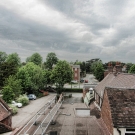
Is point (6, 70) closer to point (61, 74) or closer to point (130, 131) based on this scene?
point (61, 74)

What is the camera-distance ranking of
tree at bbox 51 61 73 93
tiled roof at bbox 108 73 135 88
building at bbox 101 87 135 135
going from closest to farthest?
building at bbox 101 87 135 135 → tiled roof at bbox 108 73 135 88 → tree at bbox 51 61 73 93

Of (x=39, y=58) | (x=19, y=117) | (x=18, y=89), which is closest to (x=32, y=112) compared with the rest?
(x=19, y=117)

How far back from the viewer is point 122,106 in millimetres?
8938

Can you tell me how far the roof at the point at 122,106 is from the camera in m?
8.27

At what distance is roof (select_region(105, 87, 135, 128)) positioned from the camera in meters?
8.27

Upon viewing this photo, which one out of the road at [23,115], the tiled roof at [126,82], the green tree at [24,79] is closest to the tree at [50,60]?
the green tree at [24,79]

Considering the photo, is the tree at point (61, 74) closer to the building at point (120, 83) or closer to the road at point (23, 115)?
the road at point (23, 115)

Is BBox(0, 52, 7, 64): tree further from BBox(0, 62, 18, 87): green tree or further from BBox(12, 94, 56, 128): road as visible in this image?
BBox(12, 94, 56, 128): road

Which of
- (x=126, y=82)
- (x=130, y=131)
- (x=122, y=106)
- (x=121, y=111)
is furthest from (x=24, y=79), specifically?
(x=130, y=131)

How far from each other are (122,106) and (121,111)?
0.36 meters

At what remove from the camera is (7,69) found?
55156 millimetres

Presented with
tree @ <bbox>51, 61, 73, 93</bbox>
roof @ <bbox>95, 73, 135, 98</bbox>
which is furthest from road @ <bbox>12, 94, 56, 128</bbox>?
roof @ <bbox>95, 73, 135, 98</bbox>

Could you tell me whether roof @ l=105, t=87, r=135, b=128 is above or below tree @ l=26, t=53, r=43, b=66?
below

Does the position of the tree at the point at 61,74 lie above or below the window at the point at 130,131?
above
